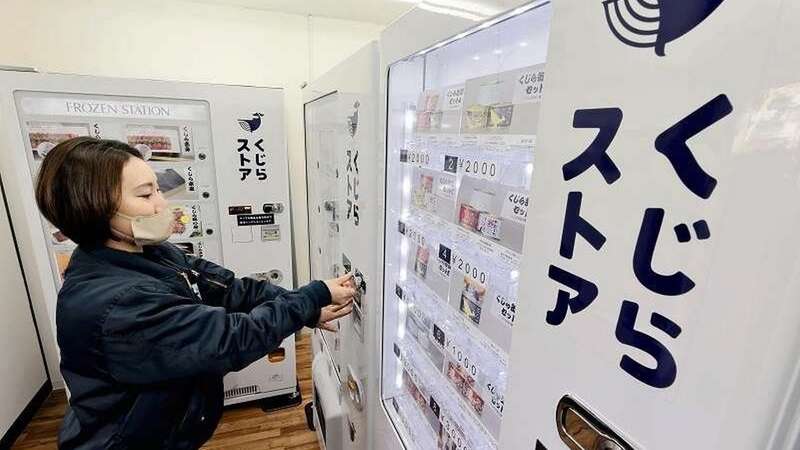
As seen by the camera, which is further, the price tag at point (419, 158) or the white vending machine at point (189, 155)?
the white vending machine at point (189, 155)

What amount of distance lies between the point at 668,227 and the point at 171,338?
3.36 ft

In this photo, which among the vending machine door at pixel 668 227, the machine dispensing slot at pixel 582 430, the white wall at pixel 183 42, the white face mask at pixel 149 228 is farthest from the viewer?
the white wall at pixel 183 42

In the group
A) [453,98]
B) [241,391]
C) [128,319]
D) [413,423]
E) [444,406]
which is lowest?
[241,391]

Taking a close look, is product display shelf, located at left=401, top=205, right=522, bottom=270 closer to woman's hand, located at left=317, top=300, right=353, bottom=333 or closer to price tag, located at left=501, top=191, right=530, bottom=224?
price tag, located at left=501, top=191, right=530, bottom=224

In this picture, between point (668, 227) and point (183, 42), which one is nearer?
point (668, 227)

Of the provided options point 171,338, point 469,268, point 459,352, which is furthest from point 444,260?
point 171,338

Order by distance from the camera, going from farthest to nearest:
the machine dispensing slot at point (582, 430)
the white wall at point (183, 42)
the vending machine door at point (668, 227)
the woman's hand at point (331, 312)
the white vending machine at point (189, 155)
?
the white wall at point (183, 42) → the white vending machine at point (189, 155) → the woman's hand at point (331, 312) → the machine dispensing slot at point (582, 430) → the vending machine door at point (668, 227)

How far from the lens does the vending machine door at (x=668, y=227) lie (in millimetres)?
299

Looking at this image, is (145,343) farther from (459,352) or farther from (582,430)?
(582,430)

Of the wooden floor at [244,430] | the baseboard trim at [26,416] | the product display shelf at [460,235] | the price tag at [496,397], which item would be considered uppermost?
the product display shelf at [460,235]

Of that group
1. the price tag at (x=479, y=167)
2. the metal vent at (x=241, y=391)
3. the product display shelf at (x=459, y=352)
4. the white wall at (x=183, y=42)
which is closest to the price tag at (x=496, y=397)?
the product display shelf at (x=459, y=352)

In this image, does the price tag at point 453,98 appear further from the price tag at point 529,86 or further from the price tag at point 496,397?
the price tag at point 496,397

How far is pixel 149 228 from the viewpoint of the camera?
3.40 ft

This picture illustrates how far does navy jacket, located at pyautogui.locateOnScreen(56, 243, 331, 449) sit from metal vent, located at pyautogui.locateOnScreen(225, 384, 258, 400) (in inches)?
52.2
